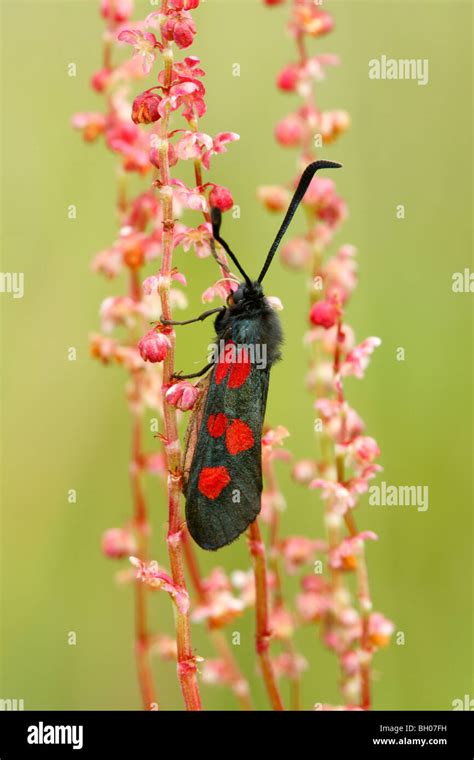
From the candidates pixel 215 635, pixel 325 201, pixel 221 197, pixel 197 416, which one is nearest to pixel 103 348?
pixel 197 416

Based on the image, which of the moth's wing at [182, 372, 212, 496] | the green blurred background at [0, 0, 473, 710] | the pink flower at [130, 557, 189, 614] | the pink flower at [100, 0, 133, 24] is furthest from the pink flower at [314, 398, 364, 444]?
the green blurred background at [0, 0, 473, 710]

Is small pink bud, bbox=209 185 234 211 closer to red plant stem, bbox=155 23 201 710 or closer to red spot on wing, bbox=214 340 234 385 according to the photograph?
red plant stem, bbox=155 23 201 710

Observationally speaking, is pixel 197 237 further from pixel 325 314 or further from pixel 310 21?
pixel 310 21

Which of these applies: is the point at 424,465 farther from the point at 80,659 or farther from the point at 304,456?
the point at 80,659

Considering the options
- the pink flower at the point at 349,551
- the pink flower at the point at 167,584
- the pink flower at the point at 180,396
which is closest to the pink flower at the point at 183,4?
the pink flower at the point at 180,396

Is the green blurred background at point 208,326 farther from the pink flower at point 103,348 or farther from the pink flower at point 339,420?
the pink flower at point 339,420

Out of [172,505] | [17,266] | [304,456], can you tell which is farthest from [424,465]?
[172,505]
